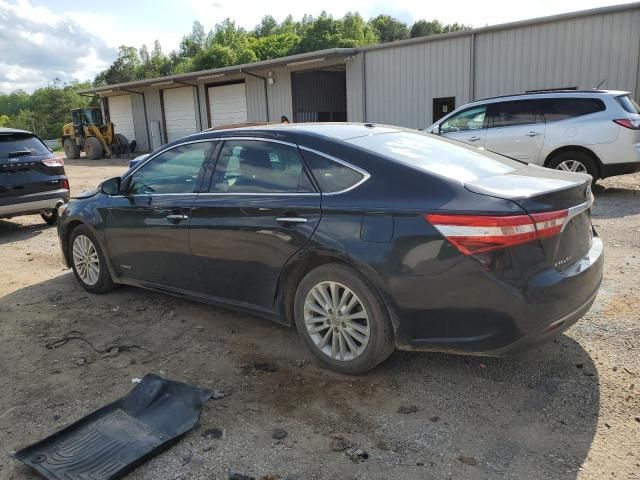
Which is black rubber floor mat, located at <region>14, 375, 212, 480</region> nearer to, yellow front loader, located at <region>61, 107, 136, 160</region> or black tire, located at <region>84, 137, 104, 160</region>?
black tire, located at <region>84, 137, 104, 160</region>

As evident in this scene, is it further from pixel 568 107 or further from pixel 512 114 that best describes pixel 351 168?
pixel 512 114

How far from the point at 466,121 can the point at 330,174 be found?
798 centimetres

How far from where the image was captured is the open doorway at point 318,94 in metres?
23.9

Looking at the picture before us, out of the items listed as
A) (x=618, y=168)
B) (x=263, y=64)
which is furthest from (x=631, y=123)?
(x=263, y=64)

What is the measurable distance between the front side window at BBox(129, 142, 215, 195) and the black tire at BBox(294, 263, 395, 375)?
1.39m

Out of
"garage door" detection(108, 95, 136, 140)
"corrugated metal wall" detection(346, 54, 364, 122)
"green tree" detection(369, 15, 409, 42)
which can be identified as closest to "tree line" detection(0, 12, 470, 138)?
"green tree" detection(369, 15, 409, 42)

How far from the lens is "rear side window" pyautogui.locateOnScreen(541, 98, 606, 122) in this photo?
9391 mm

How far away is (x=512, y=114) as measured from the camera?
33.6ft

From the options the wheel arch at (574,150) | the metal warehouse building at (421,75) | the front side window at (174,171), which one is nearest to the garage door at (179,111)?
the metal warehouse building at (421,75)

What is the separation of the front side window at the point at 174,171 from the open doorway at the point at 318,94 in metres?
18.7

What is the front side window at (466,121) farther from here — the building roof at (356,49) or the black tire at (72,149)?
the black tire at (72,149)

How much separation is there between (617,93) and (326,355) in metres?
8.42

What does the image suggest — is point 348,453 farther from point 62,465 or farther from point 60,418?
point 60,418

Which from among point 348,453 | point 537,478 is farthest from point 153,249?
point 537,478
